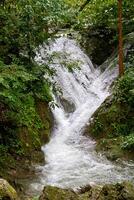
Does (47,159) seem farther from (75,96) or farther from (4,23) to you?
(75,96)

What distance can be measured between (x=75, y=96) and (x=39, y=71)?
16.0 ft

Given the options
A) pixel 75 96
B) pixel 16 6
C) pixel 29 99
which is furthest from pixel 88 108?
pixel 16 6

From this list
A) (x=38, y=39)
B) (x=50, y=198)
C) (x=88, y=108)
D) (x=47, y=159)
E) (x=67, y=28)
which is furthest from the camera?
(x=67, y=28)

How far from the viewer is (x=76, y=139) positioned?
14.2 metres

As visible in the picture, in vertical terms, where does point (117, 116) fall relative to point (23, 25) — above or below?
below

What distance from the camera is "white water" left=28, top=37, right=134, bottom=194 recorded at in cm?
1068

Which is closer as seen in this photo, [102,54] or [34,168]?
[34,168]

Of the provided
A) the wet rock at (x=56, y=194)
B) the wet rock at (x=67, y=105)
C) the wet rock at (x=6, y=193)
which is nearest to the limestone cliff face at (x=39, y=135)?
the wet rock at (x=67, y=105)

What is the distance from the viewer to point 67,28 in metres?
24.1

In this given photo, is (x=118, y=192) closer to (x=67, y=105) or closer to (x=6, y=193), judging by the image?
(x=6, y=193)

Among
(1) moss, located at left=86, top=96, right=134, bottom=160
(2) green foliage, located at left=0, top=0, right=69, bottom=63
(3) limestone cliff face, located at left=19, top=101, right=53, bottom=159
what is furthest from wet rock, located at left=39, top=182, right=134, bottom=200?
(2) green foliage, located at left=0, top=0, right=69, bottom=63

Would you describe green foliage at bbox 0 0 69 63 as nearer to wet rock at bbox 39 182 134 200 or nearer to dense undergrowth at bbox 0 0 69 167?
dense undergrowth at bbox 0 0 69 167

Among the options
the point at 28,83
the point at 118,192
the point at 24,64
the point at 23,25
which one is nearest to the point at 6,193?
the point at 118,192

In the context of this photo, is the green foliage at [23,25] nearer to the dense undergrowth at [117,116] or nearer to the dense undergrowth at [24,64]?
the dense undergrowth at [24,64]
